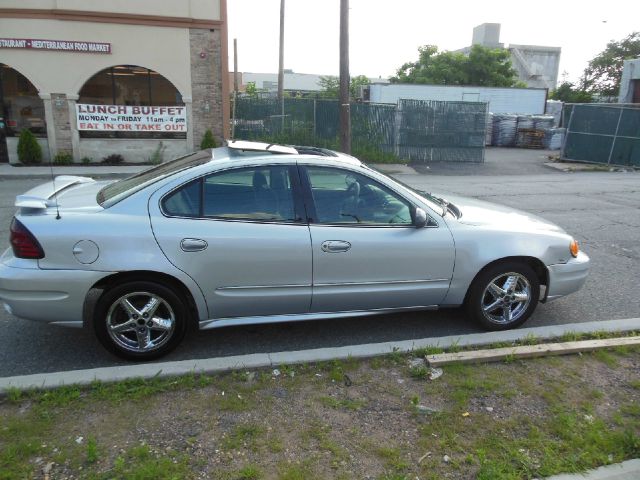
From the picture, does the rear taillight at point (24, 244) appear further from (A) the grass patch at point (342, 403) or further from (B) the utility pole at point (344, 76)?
(B) the utility pole at point (344, 76)

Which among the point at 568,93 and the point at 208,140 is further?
the point at 568,93

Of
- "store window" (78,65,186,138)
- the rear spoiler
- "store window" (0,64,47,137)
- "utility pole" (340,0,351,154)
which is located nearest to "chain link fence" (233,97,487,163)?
"utility pole" (340,0,351,154)

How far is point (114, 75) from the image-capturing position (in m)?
16.5

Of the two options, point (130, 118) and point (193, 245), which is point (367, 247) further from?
point (130, 118)

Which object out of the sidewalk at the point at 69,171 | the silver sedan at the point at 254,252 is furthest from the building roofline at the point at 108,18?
the silver sedan at the point at 254,252

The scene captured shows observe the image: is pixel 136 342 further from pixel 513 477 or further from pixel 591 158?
pixel 591 158

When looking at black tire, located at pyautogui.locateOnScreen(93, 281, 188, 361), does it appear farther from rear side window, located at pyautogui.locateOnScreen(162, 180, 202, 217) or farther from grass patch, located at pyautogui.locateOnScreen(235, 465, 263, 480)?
grass patch, located at pyautogui.locateOnScreen(235, 465, 263, 480)

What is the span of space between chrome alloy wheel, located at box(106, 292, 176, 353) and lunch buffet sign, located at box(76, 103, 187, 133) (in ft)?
46.4

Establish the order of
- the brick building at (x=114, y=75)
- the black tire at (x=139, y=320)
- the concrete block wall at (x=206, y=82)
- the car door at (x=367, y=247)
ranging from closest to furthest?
the black tire at (x=139, y=320)
the car door at (x=367, y=247)
the brick building at (x=114, y=75)
the concrete block wall at (x=206, y=82)

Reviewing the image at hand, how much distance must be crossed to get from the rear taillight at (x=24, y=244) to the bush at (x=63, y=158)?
13.9 metres

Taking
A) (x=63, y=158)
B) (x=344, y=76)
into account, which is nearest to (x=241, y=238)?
(x=344, y=76)

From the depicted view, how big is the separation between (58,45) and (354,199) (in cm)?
1467

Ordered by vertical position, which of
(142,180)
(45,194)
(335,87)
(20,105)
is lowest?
(20,105)

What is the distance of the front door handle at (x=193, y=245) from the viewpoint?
12.5 feet
